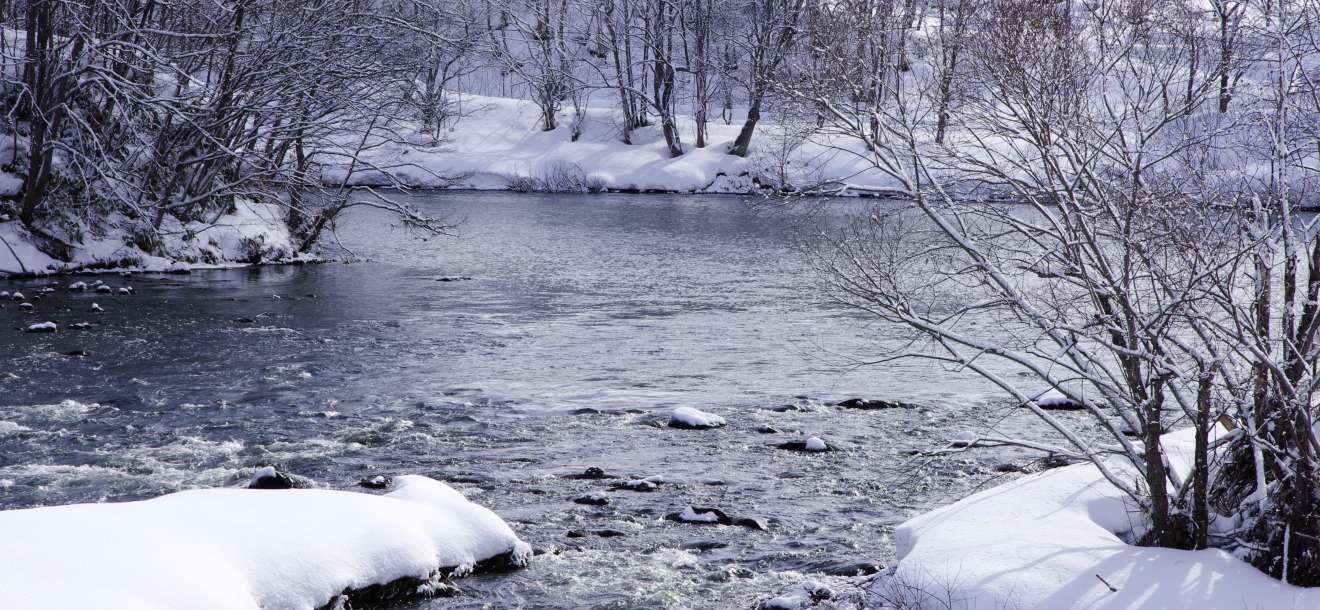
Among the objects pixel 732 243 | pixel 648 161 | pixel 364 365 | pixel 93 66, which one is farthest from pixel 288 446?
pixel 648 161

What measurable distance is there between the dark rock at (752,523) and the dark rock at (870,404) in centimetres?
349

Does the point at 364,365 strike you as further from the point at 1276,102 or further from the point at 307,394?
the point at 1276,102

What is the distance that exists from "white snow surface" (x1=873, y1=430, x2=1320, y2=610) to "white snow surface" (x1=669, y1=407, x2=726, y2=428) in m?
3.23

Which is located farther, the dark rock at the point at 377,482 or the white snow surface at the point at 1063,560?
the dark rock at the point at 377,482

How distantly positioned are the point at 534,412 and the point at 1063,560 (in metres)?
5.59

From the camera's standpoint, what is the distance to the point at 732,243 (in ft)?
85.7

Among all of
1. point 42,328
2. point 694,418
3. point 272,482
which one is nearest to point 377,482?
point 272,482

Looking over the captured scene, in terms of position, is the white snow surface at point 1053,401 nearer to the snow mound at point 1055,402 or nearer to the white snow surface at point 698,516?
the snow mound at point 1055,402

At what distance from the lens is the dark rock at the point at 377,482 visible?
721 centimetres

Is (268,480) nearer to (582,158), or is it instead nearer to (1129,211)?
(1129,211)

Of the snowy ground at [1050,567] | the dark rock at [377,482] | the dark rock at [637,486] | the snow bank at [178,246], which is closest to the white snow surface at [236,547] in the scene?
the dark rock at [377,482]

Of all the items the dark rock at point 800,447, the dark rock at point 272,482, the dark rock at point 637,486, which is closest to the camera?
the dark rock at point 272,482

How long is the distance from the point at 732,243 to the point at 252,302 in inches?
532

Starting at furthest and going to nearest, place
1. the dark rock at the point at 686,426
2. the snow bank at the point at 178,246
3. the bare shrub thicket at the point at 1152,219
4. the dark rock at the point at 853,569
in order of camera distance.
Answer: the snow bank at the point at 178,246 → the dark rock at the point at 686,426 → the dark rock at the point at 853,569 → the bare shrub thicket at the point at 1152,219
